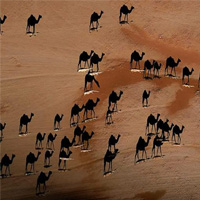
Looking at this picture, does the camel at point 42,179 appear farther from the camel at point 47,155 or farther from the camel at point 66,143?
the camel at point 66,143

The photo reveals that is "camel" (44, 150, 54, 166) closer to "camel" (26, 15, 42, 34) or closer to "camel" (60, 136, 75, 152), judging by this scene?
"camel" (60, 136, 75, 152)

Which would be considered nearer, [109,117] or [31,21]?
[31,21]

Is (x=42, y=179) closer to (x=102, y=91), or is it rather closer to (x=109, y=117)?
(x=109, y=117)

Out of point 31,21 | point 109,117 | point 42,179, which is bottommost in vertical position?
point 42,179

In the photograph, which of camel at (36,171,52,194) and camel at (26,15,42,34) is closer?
camel at (26,15,42,34)

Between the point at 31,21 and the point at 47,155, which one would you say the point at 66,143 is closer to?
the point at 47,155

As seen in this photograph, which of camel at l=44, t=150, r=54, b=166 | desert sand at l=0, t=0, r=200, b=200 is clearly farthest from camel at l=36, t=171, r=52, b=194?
camel at l=44, t=150, r=54, b=166

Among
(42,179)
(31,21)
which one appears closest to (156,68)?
(31,21)

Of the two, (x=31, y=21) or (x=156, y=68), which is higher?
(x=31, y=21)

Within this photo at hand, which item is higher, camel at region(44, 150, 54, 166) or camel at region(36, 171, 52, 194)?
camel at region(44, 150, 54, 166)

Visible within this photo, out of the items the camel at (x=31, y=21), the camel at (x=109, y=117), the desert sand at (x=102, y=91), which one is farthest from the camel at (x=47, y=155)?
the camel at (x=31, y=21)
